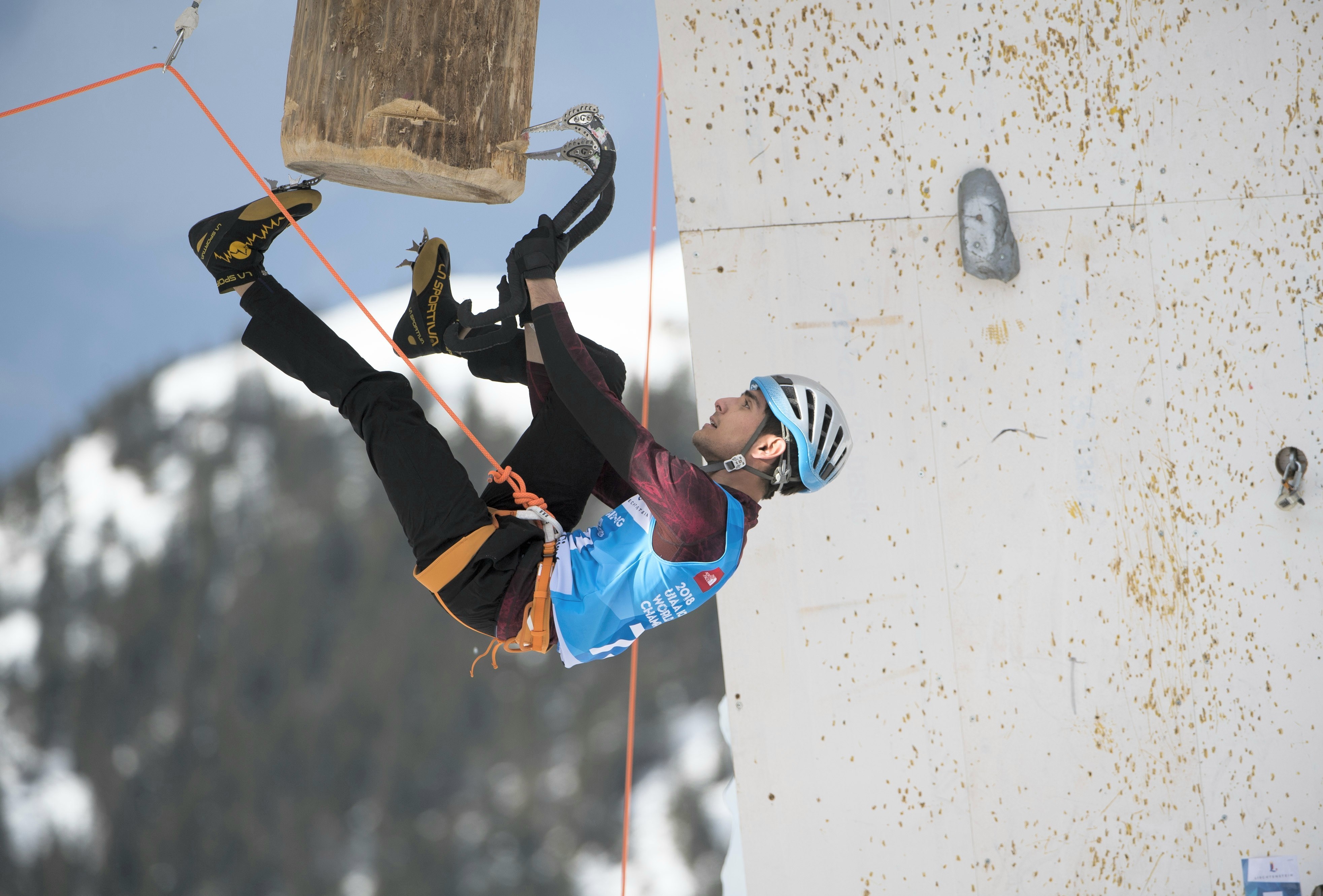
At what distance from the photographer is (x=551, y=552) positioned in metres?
1.55

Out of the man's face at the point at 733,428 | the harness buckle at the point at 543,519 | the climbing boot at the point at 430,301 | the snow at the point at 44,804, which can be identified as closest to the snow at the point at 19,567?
the snow at the point at 44,804

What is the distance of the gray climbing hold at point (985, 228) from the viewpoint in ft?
7.87

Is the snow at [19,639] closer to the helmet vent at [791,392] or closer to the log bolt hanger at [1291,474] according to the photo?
the helmet vent at [791,392]

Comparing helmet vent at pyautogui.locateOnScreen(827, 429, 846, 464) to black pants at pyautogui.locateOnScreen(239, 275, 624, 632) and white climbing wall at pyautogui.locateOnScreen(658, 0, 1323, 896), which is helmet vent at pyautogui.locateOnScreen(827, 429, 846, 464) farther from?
white climbing wall at pyautogui.locateOnScreen(658, 0, 1323, 896)

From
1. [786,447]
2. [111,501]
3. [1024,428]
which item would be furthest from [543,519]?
[111,501]

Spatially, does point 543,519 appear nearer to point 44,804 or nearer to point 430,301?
point 430,301

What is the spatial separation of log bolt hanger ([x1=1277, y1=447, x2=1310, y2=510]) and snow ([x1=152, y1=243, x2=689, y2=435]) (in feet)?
5.86

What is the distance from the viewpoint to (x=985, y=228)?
2.40 metres

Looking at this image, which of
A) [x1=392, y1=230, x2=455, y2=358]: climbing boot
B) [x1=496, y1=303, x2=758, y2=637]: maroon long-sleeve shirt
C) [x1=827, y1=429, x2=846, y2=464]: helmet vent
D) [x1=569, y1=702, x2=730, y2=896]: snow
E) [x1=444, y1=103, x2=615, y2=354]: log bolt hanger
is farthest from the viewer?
[x1=569, y1=702, x2=730, y2=896]: snow

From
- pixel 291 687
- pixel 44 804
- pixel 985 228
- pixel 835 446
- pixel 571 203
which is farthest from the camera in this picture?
pixel 291 687

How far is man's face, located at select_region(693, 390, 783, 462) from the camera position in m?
1.54

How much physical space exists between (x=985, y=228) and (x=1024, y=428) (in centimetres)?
57

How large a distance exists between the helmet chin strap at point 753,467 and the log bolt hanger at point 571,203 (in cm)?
42

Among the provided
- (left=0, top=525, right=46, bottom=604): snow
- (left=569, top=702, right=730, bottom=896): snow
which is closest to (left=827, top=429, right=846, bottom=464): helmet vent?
(left=569, top=702, right=730, bottom=896): snow
